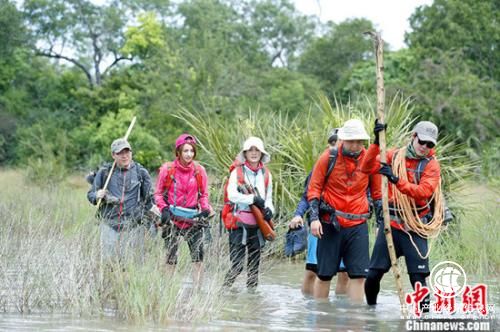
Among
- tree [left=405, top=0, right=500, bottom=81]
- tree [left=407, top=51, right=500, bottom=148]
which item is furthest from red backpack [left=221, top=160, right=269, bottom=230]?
tree [left=405, top=0, right=500, bottom=81]

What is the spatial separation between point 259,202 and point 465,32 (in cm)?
3479

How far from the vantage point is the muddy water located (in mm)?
8367

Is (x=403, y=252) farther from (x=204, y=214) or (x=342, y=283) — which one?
(x=204, y=214)

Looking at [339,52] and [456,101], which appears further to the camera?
[339,52]

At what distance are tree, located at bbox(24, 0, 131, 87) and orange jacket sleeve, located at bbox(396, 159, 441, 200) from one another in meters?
47.2

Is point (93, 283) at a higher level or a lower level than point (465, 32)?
lower

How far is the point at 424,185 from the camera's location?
8984mm

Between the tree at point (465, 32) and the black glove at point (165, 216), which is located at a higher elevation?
the tree at point (465, 32)

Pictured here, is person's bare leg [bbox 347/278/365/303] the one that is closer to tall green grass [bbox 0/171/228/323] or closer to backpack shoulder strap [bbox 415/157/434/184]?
backpack shoulder strap [bbox 415/157/434/184]

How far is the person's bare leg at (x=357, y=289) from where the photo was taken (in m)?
10.0

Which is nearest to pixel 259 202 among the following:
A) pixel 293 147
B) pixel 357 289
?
pixel 357 289

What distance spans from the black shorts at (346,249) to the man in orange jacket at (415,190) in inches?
17.2

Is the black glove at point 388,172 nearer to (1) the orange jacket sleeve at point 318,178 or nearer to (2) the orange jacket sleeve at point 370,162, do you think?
(2) the orange jacket sleeve at point 370,162

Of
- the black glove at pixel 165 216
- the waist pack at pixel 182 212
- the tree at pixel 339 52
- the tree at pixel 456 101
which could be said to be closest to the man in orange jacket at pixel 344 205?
the waist pack at pixel 182 212
